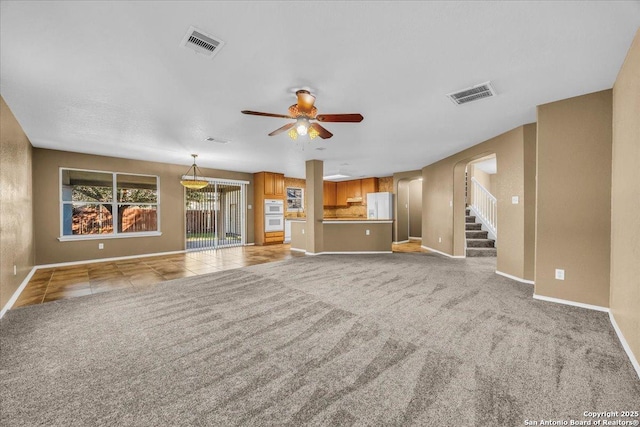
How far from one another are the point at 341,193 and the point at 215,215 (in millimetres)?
5412

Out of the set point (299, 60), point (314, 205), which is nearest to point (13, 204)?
point (299, 60)

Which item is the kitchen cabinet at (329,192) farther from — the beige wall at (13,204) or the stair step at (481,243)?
the beige wall at (13,204)

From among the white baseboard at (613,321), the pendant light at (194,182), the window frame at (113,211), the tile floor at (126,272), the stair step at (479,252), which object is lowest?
the tile floor at (126,272)

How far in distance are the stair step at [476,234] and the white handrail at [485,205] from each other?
19 centimetres

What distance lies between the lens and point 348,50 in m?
2.22

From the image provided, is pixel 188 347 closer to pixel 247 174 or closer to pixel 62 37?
pixel 62 37

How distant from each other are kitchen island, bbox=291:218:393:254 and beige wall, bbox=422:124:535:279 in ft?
4.61

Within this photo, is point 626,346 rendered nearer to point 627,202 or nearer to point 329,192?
point 627,202

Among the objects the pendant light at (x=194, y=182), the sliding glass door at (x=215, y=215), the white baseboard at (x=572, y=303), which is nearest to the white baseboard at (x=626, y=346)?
the white baseboard at (x=572, y=303)

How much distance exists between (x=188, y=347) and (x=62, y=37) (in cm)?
267

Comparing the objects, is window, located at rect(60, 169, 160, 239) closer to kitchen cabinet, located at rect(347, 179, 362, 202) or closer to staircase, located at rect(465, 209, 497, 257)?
kitchen cabinet, located at rect(347, 179, 362, 202)

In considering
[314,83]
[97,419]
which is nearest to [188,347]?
[97,419]

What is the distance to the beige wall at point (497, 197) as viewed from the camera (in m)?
4.29

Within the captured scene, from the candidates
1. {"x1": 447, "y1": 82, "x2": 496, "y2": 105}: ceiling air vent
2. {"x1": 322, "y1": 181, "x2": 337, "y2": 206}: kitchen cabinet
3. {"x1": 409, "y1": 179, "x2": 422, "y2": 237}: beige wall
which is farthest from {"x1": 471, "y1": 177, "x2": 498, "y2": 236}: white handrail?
{"x1": 322, "y1": 181, "x2": 337, "y2": 206}: kitchen cabinet
